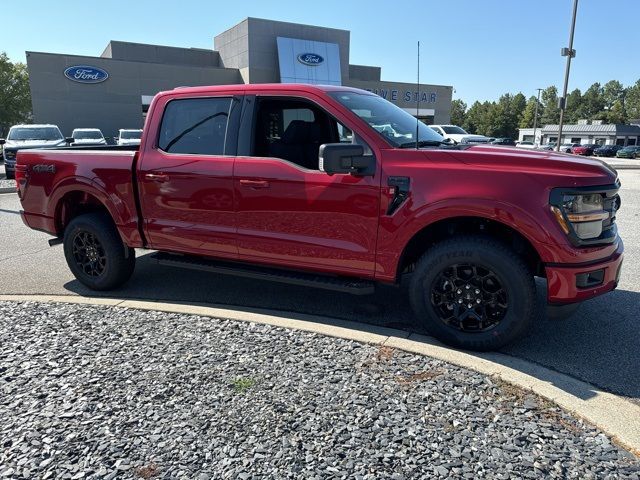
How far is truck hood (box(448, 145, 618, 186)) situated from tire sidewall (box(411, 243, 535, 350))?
59 centimetres

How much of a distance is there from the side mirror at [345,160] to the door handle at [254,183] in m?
0.60

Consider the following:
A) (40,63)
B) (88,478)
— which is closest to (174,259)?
(88,478)

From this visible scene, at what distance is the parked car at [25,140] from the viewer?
16.1 m

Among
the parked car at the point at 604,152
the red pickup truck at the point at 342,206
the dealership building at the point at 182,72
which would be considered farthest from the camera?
the parked car at the point at 604,152

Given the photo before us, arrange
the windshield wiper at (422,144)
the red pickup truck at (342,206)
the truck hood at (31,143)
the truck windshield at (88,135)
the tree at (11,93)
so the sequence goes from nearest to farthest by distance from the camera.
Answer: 1. the red pickup truck at (342,206)
2. the windshield wiper at (422,144)
3. the truck hood at (31,143)
4. the truck windshield at (88,135)
5. the tree at (11,93)

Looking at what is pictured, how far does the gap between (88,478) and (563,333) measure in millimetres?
3540

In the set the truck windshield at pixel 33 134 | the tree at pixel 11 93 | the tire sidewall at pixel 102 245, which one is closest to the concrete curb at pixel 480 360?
the tire sidewall at pixel 102 245

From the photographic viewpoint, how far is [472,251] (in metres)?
3.51

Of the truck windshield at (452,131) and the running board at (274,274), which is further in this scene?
the truck windshield at (452,131)

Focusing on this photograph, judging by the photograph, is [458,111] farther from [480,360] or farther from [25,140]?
[480,360]

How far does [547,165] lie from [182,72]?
3678 cm

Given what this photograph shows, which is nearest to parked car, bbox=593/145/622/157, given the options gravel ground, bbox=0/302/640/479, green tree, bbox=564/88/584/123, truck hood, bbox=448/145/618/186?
truck hood, bbox=448/145/618/186

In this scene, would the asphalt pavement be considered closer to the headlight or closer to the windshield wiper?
the headlight

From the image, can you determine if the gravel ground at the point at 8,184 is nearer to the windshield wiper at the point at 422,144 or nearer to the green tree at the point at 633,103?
the windshield wiper at the point at 422,144
